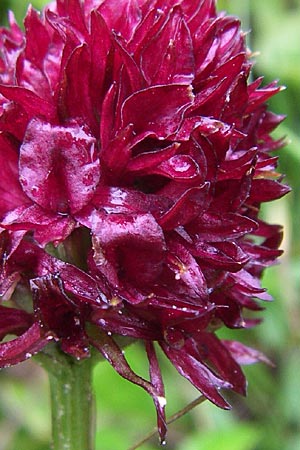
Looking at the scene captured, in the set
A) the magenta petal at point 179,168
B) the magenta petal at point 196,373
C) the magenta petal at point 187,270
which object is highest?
the magenta petal at point 179,168

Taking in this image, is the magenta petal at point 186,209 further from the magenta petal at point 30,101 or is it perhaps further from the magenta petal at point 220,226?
the magenta petal at point 30,101

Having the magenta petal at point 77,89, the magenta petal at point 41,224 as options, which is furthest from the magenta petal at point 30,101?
the magenta petal at point 41,224

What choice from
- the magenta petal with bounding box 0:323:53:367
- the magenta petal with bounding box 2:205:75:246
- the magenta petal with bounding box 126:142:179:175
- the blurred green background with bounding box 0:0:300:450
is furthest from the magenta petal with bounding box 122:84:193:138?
the blurred green background with bounding box 0:0:300:450

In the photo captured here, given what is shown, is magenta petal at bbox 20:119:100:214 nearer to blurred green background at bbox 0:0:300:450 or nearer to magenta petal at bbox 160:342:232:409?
magenta petal at bbox 160:342:232:409

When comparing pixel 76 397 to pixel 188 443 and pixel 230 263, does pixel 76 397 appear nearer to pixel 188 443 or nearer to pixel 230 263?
pixel 230 263

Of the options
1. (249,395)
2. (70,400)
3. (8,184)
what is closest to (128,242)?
(8,184)

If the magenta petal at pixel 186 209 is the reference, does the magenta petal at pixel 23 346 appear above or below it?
below
